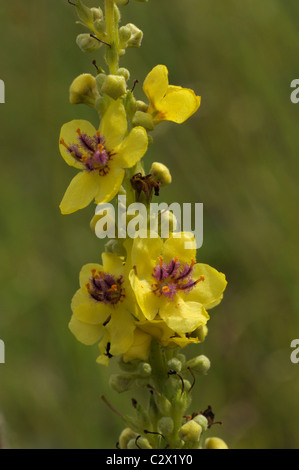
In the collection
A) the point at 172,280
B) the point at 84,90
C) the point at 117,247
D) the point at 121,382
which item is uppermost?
the point at 84,90

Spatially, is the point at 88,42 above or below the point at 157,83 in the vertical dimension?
above

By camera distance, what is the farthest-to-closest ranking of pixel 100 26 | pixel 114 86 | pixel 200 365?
pixel 200 365
pixel 100 26
pixel 114 86

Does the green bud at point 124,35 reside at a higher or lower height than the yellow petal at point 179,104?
higher

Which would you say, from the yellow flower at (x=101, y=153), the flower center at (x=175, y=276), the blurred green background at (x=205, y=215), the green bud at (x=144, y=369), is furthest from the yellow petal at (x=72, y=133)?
the blurred green background at (x=205, y=215)

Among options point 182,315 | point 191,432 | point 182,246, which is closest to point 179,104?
point 182,246

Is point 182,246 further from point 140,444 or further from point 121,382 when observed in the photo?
point 140,444

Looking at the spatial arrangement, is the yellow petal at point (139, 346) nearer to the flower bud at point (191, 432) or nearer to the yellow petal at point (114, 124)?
the flower bud at point (191, 432)

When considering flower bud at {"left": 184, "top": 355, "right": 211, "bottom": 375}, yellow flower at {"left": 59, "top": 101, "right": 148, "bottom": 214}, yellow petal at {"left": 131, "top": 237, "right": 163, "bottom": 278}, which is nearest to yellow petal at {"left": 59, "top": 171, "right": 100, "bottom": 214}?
yellow flower at {"left": 59, "top": 101, "right": 148, "bottom": 214}
